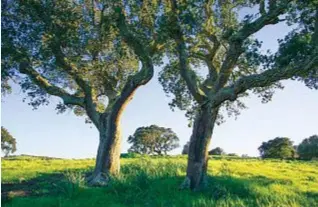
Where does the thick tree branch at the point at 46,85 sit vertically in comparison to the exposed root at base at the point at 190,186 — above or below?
above

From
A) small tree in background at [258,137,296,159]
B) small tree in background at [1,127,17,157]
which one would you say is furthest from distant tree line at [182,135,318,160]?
small tree in background at [1,127,17,157]

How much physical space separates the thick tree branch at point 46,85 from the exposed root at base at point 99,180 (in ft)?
15.8

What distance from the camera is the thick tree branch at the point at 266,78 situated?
62.6ft

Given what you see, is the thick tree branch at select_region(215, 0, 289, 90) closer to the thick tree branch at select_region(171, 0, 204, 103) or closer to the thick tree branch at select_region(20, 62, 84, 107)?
the thick tree branch at select_region(171, 0, 204, 103)

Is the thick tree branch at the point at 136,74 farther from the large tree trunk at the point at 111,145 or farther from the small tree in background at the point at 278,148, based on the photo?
the small tree in background at the point at 278,148

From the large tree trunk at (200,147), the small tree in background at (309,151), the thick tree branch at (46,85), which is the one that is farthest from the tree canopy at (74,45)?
the small tree in background at (309,151)

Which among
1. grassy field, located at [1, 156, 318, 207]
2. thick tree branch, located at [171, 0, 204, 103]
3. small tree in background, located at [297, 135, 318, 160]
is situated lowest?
grassy field, located at [1, 156, 318, 207]

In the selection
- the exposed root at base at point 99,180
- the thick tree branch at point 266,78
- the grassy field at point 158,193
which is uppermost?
the thick tree branch at point 266,78

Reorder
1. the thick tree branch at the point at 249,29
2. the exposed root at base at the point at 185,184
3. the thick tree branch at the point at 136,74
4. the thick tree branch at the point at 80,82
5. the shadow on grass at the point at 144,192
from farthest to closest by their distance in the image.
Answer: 1. the thick tree branch at the point at 80,82
2. the thick tree branch at the point at 136,74
3. the exposed root at base at the point at 185,184
4. the thick tree branch at the point at 249,29
5. the shadow on grass at the point at 144,192

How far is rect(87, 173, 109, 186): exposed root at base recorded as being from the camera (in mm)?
24391

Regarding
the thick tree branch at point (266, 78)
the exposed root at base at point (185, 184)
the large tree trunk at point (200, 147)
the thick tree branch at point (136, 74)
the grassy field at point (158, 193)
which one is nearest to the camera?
the grassy field at point (158, 193)

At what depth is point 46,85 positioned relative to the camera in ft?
89.9

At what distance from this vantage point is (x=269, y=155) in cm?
8412

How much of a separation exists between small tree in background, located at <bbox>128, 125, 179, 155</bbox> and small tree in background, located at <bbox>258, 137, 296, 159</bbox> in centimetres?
2179
